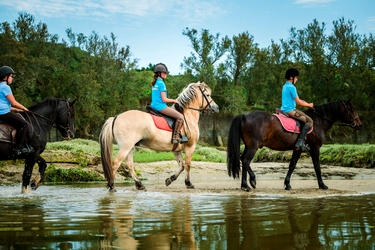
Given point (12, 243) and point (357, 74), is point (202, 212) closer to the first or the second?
point (12, 243)

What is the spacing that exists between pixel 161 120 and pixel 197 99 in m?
1.44

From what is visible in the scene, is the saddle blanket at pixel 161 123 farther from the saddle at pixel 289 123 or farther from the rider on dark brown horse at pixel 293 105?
the rider on dark brown horse at pixel 293 105

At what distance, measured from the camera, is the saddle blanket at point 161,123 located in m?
11.6

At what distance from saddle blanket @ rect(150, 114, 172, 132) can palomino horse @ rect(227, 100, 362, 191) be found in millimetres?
1544

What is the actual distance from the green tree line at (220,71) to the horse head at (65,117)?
29518mm

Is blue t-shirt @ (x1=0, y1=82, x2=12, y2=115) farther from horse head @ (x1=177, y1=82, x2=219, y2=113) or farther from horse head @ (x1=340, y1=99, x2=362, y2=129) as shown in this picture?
horse head @ (x1=340, y1=99, x2=362, y2=129)

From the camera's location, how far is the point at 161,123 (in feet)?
38.2

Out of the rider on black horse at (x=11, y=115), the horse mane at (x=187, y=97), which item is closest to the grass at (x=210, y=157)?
the rider on black horse at (x=11, y=115)

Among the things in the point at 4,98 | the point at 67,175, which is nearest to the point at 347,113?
the point at 4,98

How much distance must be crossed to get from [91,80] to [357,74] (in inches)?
1007

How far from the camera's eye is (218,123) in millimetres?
47750

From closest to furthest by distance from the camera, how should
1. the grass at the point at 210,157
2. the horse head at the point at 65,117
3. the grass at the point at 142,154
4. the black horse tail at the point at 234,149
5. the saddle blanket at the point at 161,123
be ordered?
1. the black horse tail at the point at 234,149
2. the saddle blanket at the point at 161,123
3. the horse head at the point at 65,117
4. the grass at the point at 210,157
5. the grass at the point at 142,154

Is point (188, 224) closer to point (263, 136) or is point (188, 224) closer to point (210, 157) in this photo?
point (263, 136)


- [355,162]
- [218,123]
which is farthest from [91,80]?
[355,162]
